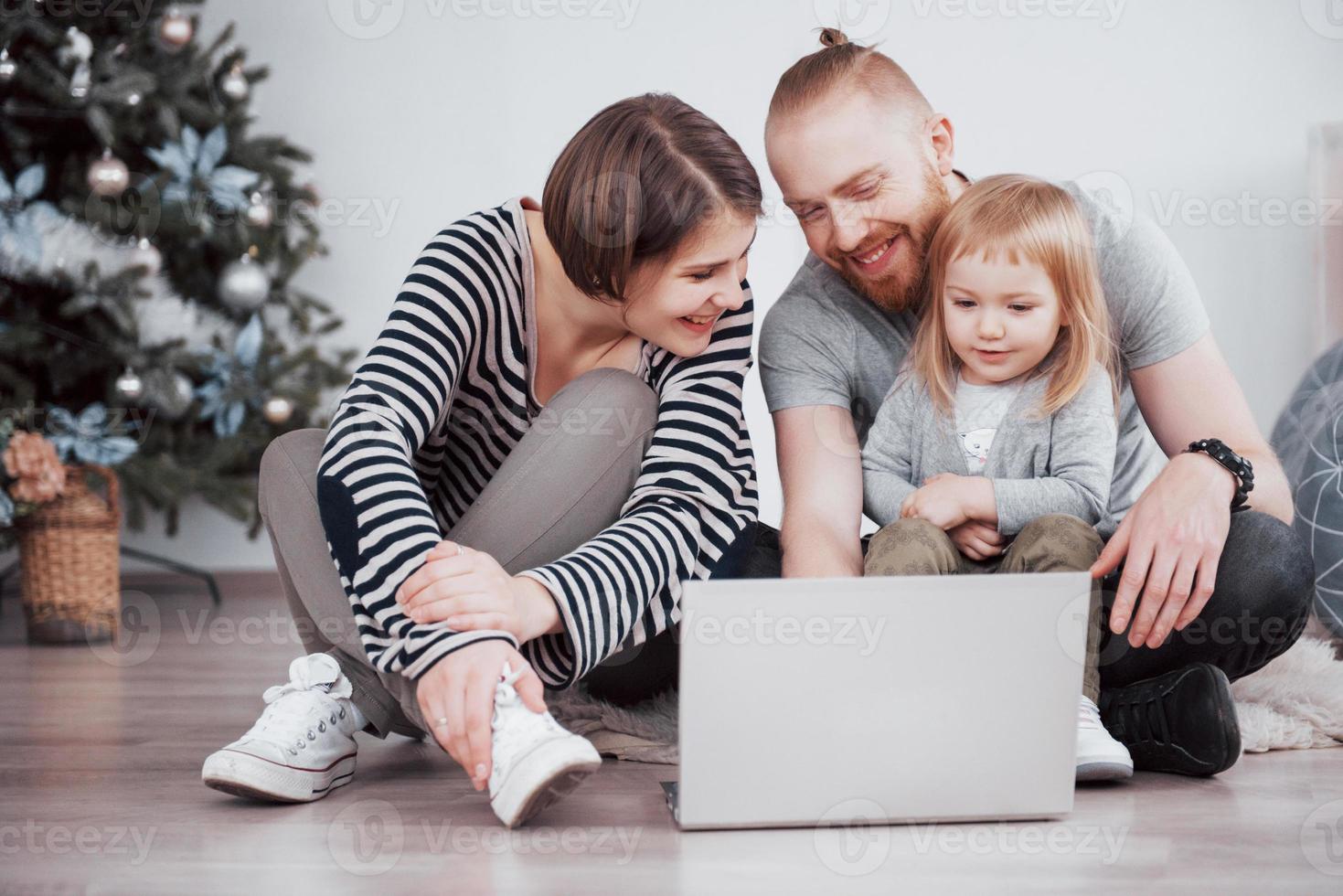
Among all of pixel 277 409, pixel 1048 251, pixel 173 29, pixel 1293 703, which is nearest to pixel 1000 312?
pixel 1048 251

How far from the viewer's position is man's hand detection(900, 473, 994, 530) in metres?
1.33

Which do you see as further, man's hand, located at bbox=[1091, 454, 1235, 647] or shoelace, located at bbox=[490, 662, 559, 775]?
man's hand, located at bbox=[1091, 454, 1235, 647]

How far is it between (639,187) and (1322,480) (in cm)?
135

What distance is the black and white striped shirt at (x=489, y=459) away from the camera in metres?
1.13

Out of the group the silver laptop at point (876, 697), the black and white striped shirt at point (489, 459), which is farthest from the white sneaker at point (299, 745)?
the silver laptop at point (876, 697)

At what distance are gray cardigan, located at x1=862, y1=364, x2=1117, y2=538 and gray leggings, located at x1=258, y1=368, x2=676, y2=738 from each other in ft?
1.01

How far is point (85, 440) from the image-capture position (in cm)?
250

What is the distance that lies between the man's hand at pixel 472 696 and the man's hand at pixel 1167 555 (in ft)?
1.77

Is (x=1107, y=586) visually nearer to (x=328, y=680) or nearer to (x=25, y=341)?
(x=328, y=680)

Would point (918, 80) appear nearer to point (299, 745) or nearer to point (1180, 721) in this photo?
point (1180, 721)

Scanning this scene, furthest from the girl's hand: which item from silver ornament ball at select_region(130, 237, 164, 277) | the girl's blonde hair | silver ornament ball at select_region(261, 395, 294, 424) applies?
silver ornament ball at select_region(130, 237, 164, 277)

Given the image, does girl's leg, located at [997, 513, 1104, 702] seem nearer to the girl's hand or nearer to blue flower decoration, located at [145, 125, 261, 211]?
the girl's hand

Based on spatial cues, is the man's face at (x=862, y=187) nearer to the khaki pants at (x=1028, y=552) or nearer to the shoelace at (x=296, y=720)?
the khaki pants at (x=1028, y=552)

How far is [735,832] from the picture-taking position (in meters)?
1.04
